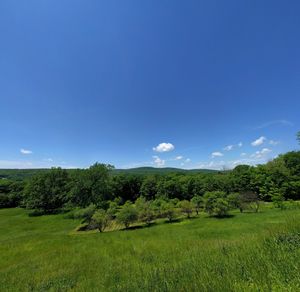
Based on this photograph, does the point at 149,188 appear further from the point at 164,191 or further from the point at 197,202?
the point at 197,202

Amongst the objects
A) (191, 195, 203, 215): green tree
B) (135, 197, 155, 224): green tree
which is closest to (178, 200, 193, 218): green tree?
(191, 195, 203, 215): green tree

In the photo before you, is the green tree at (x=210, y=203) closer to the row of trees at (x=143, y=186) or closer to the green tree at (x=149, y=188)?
the row of trees at (x=143, y=186)

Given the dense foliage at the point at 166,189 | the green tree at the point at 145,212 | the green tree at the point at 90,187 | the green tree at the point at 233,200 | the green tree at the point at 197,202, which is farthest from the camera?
the green tree at the point at 90,187

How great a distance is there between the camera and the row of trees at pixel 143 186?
169 feet

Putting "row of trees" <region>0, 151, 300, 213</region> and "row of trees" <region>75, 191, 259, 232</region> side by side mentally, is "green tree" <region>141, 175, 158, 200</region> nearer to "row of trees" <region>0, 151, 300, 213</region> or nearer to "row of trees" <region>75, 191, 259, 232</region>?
"row of trees" <region>0, 151, 300, 213</region>

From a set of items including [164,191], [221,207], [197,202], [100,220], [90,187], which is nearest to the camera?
[100,220]

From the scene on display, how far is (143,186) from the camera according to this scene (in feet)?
222

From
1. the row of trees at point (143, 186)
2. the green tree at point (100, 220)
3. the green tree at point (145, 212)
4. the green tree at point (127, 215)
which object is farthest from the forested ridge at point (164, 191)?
the green tree at point (100, 220)

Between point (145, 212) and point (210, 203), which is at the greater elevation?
point (210, 203)

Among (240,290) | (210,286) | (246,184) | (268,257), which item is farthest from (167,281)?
(246,184)

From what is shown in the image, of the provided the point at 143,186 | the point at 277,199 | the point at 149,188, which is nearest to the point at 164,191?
the point at 149,188

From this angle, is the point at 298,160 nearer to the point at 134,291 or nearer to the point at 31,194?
the point at 134,291

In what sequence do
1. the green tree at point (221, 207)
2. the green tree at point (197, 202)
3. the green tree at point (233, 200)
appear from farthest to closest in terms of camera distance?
the green tree at point (197, 202) < the green tree at point (233, 200) < the green tree at point (221, 207)

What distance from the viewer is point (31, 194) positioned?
187 ft
